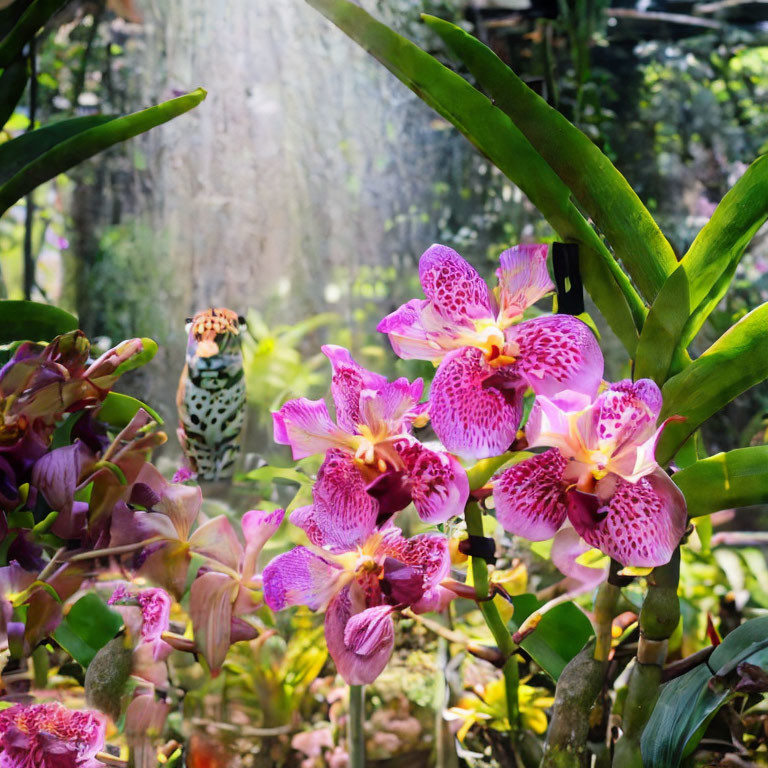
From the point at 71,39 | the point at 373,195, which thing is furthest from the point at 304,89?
the point at 71,39

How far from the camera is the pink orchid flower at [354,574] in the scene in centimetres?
29

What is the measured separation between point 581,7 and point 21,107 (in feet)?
1.99

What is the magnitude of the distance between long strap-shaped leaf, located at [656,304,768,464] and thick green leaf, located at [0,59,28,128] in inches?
16.4

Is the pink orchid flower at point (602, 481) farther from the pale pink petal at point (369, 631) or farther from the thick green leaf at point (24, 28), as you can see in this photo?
the thick green leaf at point (24, 28)

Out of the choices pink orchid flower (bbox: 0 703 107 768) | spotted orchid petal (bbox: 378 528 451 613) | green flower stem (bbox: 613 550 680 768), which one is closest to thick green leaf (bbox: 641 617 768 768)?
green flower stem (bbox: 613 550 680 768)

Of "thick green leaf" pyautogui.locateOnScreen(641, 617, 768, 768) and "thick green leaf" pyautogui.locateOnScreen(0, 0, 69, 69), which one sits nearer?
"thick green leaf" pyautogui.locateOnScreen(641, 617, 768, 768)

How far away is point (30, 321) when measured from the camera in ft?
1.33

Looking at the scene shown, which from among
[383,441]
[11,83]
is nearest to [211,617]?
[383,441]

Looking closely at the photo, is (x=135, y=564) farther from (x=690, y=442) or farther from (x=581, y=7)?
(x=581, y=7)

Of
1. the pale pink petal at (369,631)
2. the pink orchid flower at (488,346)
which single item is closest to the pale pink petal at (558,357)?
the pink orchid flower at (488,346)

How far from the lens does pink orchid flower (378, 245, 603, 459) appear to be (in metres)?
0.29

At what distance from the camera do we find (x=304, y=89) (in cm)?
79

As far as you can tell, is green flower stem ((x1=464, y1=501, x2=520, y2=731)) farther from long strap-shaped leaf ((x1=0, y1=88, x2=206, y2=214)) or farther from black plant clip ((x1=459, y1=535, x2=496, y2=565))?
long strap-shaped leaf ((x1=0, y1=88, x2=206, y2=214))

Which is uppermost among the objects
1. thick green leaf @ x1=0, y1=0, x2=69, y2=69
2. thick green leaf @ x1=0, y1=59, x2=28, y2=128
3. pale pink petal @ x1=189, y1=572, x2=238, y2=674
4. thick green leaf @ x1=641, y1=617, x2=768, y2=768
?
thick green leaf @ x1=0, y1=0, x2=69, y2=69
